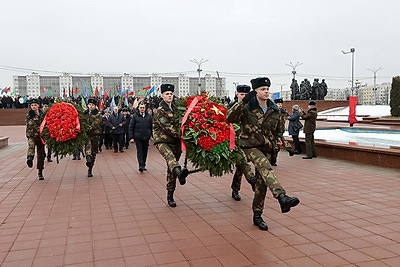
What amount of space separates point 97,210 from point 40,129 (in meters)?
3.04

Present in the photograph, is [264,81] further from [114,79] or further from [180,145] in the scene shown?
[114,79]

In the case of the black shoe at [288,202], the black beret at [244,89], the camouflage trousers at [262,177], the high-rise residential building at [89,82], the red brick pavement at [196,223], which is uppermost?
the high-rise residential building at [89,82]

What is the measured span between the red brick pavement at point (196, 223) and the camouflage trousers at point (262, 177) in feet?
1.20

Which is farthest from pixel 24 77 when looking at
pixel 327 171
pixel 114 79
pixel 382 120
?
pixel 327 171

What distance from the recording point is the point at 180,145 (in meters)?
5.64

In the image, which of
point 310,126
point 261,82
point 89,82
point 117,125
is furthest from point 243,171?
point 89,82

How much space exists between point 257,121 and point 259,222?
4.00 feet

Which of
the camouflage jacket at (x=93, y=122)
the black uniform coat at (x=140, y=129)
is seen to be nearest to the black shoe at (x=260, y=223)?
the camouflage jacket at (x=93, y=122)

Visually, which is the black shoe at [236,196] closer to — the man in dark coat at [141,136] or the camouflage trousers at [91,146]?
the man in dark coat at [141,136]

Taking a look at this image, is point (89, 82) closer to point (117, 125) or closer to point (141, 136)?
point (117, 125)

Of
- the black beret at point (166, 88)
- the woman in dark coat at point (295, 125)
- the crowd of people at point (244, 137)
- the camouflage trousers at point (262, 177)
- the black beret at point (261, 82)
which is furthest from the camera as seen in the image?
the woman in dark coat at point (295, 125)

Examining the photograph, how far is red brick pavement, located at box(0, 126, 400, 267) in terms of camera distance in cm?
353

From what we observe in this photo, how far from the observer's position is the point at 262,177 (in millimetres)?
4113

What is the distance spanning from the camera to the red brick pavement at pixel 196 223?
3527mm
